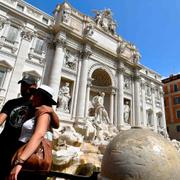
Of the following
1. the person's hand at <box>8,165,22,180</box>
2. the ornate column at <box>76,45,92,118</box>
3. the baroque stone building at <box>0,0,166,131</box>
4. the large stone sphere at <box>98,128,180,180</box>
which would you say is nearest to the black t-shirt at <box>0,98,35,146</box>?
the person's hand at <box>8,165,22,180</box>

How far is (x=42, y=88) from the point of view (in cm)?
210

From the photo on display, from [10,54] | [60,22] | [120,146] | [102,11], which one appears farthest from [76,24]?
[120,146]

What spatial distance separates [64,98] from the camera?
1476 cm

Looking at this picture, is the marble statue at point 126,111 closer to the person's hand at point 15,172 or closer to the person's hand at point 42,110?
the person's hand at point 42,110

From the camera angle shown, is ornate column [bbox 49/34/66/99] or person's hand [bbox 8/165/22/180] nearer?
person's hand [bbox 8/165/22/180]

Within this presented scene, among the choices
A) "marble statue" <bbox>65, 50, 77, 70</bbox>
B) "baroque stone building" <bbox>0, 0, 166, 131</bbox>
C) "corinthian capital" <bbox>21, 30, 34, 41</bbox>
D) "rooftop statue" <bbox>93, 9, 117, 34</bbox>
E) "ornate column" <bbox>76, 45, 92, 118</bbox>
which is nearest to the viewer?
"baroque stone building" <bbox>0, 0, 166, 131</bbox>

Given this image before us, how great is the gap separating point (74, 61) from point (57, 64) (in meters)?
2.29

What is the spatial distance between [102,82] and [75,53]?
4.74m

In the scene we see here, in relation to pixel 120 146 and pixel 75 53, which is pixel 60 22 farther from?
pixel 120 146

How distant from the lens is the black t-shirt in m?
2.36

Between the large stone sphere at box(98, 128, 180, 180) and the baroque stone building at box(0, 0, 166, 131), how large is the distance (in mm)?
11171

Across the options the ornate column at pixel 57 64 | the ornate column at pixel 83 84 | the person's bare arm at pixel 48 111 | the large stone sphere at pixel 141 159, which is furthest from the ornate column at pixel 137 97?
the person's bare arm at pixel 48 111

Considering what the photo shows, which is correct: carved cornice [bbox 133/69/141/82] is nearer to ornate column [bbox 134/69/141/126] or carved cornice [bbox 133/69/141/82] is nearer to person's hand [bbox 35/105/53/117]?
ornate column [bbox 134/69/141/126]

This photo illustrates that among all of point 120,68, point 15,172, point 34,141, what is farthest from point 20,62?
point 15,172
